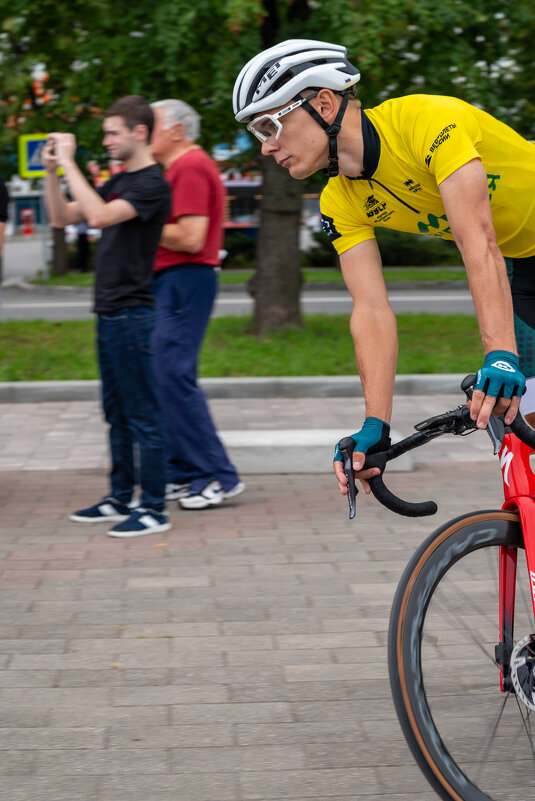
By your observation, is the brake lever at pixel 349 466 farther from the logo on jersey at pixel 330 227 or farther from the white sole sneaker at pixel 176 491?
the white sole sneaker at pixel 176 491

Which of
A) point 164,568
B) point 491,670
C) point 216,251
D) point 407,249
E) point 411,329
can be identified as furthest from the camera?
point 407,249

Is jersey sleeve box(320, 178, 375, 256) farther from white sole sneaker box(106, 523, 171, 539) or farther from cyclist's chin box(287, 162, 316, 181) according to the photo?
white sole sneaker box(106, 523, 171, 539)

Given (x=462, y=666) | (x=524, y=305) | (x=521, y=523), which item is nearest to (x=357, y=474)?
(x=521, y=523)

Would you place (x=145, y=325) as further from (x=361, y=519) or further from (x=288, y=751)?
(x=288, y=751)

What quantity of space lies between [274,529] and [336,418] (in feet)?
9.65

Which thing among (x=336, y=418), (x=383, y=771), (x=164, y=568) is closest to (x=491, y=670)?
(x=383, y=771)

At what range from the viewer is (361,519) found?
590 centimetres

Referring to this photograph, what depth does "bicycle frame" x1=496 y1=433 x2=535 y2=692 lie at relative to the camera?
105 inches

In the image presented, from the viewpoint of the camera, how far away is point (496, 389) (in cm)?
243

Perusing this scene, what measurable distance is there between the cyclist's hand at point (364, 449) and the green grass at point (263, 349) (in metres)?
7.55

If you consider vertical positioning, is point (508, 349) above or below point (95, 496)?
above

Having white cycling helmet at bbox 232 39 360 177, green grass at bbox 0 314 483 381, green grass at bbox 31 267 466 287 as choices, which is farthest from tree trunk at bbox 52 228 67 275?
white cycling helmet at bbox 232 39 360 177

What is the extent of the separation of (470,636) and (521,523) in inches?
14.5

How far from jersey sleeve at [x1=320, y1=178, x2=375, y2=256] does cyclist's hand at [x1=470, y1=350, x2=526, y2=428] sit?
0.72 metres
